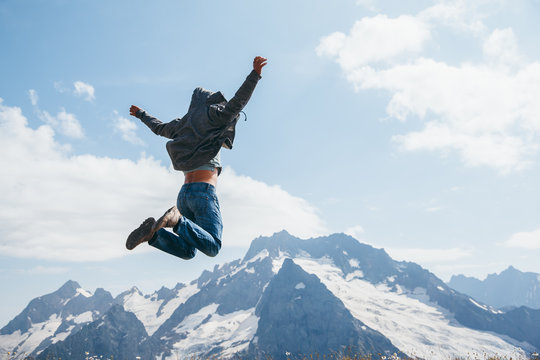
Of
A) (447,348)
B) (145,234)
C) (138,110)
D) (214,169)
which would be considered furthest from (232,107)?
(447,348)

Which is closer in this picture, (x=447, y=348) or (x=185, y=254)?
(x=185, y=254)

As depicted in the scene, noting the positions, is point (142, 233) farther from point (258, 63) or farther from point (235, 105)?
point (258, 63)

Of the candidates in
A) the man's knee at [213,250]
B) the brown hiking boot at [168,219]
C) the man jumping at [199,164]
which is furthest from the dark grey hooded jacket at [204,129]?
the man's knee at [213,250]

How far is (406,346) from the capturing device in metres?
192

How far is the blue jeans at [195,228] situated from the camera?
160 inches

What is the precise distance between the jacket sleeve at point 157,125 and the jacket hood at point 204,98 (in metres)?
0.45

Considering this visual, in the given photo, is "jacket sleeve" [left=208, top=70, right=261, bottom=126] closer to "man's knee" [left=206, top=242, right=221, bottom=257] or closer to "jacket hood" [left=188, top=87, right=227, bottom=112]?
"jacket hood" [left=188, top=87, right=227, bottom=112]

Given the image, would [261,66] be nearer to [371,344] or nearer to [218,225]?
[218,225]

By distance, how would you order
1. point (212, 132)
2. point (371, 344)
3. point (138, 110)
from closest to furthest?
point (212, 132), point (138, 110), point (371, 344)

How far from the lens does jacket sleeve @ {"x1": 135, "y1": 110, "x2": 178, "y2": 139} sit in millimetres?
5654

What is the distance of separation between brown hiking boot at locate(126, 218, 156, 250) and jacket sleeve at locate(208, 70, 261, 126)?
65.6 inches

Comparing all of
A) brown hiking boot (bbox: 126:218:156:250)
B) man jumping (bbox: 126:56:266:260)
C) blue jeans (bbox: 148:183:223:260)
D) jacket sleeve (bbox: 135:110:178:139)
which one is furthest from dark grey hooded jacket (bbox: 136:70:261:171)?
brown hiking boot (bbox: 126:218:156:250)

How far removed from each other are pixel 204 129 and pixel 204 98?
62cm

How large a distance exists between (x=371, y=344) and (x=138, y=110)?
696 ft
